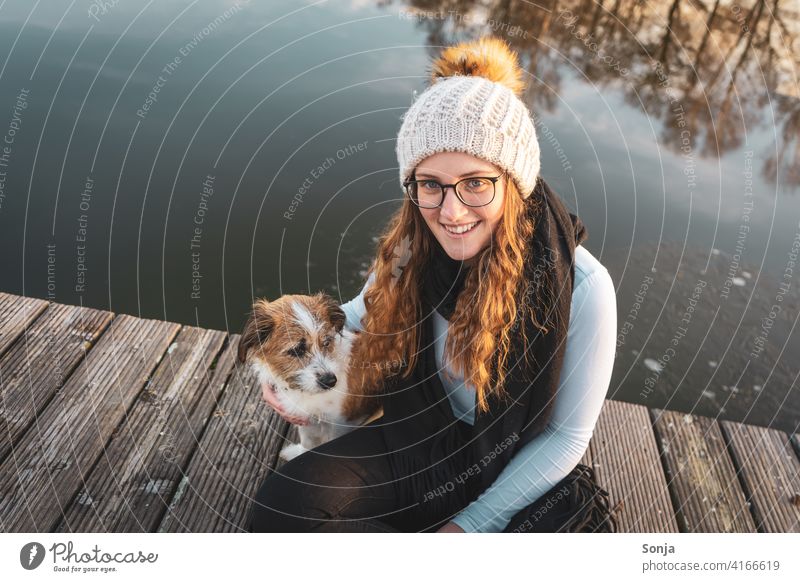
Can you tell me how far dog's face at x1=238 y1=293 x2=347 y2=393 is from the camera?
2.28 meters

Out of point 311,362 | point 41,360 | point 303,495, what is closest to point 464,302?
point 311,362

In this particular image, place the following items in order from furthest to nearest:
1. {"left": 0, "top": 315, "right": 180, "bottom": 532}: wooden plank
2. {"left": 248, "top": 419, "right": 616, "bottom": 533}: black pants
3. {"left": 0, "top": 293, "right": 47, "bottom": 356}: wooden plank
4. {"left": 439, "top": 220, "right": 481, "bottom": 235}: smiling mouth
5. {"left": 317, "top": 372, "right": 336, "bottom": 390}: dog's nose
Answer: {"left": 0, "top": 293, "right": 47, "bottom": 356}: wooden plank → {"left": 317, "top": 372, "right": 336, "bottom": 390}: dog's nose → {"left": 0, "top": 315, "right": 180, "bottom": 532}: wooden plank → {"left": 248, "top": 419, "right": 616, "bottom": 533}: black pants → {"left": 439, "top": 220, "right": 481, "bottom": 235}: smiling mouth

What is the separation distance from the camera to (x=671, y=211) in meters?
3.55

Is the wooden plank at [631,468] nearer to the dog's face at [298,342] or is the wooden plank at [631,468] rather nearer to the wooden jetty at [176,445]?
the wooden jetty at [176,445]

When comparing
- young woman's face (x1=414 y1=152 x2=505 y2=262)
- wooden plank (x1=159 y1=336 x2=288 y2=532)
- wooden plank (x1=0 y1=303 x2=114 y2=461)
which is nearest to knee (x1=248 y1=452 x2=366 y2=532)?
wooden plank (x1=159 y1=336 x2=288 y2=532)

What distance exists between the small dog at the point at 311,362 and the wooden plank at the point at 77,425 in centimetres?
68

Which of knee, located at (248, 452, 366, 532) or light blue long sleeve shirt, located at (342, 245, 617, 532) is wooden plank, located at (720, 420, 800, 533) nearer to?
light blue long sleeve shirt, located at (342, 245, 617, 532)

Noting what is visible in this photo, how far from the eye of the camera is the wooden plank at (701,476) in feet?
7.58

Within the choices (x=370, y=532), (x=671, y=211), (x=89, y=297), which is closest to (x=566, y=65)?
(x=671, y=211)

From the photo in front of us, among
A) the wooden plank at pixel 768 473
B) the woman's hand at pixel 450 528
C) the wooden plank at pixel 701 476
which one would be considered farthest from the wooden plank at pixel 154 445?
the wooden plank at pixel 768 473

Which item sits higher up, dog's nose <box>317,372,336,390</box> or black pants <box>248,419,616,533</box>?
dog's nose <box>317,372,336,390</box>

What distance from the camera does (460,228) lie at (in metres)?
1.76

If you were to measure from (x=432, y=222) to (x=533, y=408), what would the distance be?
2.39 feet

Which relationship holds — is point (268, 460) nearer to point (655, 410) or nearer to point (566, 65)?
point (655, 410)
